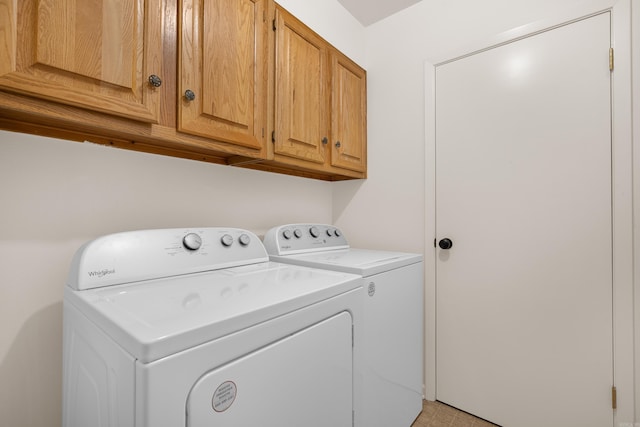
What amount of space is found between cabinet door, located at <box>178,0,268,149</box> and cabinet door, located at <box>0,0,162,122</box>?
0.11 metres

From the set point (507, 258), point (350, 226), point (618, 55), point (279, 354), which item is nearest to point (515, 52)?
point (618, 55)

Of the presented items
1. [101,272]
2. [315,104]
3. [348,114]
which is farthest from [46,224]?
[348,114]

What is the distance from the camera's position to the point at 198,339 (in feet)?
1.85

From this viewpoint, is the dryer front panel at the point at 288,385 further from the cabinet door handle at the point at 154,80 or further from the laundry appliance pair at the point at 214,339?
the cabinet door handle at the point at 154,80

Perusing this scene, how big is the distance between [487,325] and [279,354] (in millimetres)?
1329

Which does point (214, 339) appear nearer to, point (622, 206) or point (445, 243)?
point (445, 243)

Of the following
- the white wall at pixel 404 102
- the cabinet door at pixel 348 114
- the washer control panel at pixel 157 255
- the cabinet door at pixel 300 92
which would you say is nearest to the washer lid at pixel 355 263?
the washer control panel at pixel 157 255

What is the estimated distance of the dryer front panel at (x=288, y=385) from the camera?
59cm

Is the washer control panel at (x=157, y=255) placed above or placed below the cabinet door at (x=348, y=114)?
below

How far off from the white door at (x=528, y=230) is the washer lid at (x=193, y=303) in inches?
36.9

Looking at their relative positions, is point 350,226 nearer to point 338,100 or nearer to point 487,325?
point 338,100

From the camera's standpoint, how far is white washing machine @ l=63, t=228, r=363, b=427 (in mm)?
534

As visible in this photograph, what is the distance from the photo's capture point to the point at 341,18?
1905 mm

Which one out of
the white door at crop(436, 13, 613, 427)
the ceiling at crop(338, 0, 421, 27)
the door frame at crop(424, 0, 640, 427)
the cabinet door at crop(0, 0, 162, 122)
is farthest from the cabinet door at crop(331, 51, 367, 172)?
the door frame at crop(424, 0, 640, 427)
